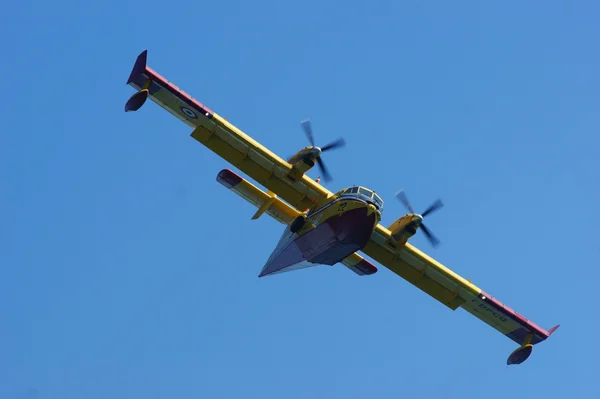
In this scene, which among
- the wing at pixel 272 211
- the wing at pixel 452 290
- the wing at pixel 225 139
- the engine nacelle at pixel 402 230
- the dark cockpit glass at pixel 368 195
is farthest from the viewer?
the wing at pixel 452 290

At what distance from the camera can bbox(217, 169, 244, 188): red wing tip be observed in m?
39.8

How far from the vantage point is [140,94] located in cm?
3797

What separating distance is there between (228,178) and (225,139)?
6.17 feet

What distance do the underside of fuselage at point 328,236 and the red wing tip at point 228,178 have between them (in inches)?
121

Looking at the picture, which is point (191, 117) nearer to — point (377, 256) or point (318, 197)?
point (318, 197)

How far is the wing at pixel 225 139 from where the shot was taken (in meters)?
38.4

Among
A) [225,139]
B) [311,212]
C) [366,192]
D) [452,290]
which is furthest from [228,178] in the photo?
[452,290]

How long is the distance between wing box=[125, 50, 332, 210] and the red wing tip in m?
0.65

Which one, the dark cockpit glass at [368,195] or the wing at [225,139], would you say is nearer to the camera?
the dark cockpit glass at [368,195]

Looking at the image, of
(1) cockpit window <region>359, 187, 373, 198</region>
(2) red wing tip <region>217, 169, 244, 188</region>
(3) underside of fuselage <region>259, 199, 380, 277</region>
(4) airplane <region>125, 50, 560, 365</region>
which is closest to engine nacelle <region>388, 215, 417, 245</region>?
(4) airplane <region>125, 50, 560, 365</region>

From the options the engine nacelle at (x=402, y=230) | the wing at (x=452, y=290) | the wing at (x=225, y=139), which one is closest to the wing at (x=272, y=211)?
the wing at (x=225, y=139)

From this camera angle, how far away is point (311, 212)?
3884 centimetres

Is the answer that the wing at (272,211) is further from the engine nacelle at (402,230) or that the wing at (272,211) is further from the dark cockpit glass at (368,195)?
the dark cockpit glass at (368,195)

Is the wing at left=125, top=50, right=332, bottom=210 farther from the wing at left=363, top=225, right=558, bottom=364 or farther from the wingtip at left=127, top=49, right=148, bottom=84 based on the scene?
the wing at left=363, top=225, right=558, bottom=364
